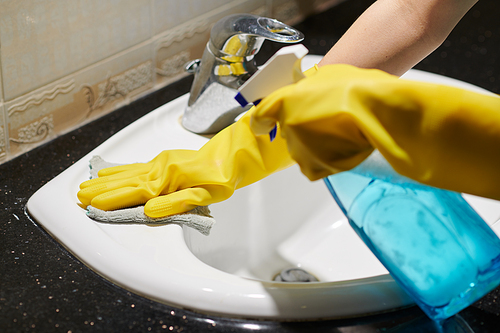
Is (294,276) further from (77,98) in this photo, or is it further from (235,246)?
(77,98)

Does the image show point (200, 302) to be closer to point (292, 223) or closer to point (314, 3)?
point (292, 223)

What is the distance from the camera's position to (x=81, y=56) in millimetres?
755

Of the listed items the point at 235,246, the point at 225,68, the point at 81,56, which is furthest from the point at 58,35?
the point at 235,246

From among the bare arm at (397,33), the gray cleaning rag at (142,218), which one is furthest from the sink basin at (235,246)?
the bare arm at (397,33)

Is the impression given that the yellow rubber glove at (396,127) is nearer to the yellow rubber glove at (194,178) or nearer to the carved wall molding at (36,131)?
the yellow rubber glove at (194,178)

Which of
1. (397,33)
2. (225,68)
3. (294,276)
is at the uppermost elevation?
(397,33)

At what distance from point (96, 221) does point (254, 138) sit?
20cm

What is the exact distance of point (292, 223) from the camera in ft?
2.64

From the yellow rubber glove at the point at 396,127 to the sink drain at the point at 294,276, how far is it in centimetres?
35

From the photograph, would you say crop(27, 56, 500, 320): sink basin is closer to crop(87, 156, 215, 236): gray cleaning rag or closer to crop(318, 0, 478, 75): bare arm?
crop(87, 156, 215, 236): gray cleaning rag

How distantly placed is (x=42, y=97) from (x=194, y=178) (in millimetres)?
294

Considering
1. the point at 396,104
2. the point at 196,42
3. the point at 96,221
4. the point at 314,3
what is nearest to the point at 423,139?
the point at 396,104

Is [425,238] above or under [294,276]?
above

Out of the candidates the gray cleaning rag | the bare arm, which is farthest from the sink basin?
the bare arm
